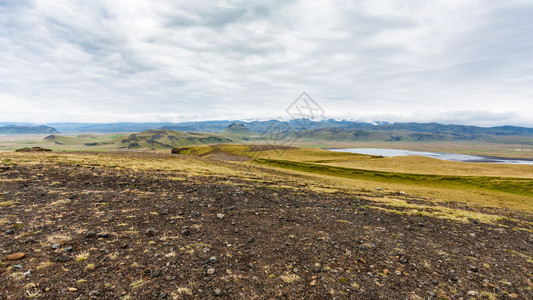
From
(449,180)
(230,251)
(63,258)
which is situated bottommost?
(449,180)

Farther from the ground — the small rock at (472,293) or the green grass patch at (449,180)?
the small rock at (472,293)

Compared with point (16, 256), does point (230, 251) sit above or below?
below

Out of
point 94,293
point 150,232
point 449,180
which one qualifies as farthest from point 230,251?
point 449,180

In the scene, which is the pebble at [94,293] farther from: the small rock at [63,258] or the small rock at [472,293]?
the small rock at [472,293]

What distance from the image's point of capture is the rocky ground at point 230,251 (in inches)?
295

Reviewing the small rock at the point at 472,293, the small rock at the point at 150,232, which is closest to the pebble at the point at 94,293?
the small rock at the point at 150,232

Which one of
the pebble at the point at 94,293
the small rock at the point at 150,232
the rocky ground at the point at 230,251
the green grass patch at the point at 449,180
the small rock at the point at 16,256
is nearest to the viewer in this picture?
the pebble at the point at 94,293

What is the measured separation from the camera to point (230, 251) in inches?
396

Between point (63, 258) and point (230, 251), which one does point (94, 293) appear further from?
point (230, 251)

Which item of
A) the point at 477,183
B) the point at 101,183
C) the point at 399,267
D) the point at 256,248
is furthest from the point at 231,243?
the point at 477,183

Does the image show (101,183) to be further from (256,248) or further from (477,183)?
(477,183)

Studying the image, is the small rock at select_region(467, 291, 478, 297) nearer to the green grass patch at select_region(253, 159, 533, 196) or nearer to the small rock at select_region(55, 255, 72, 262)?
the small rock at select_region(55, 255, 72, 262)

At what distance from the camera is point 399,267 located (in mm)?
9977

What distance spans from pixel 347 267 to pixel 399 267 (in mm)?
2608
